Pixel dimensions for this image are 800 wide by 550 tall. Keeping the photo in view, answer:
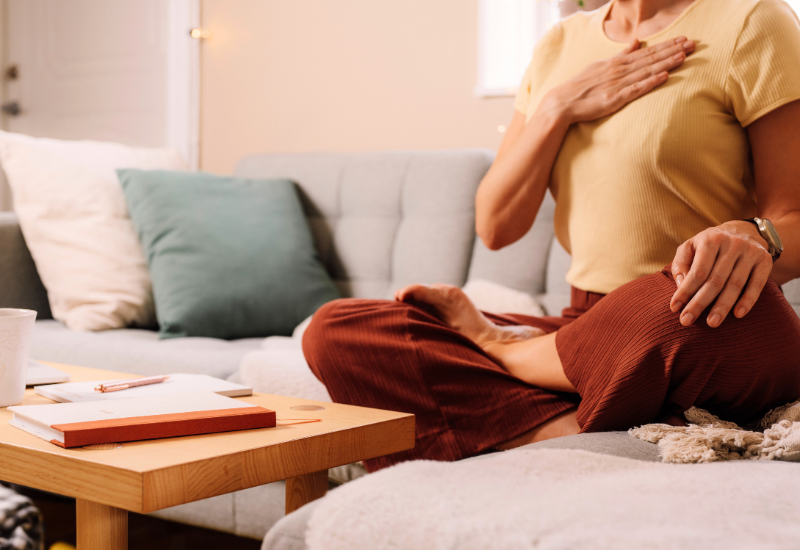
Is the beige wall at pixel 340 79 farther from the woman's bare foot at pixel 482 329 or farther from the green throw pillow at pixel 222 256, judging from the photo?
the woman's bare foot at pixel 482 329

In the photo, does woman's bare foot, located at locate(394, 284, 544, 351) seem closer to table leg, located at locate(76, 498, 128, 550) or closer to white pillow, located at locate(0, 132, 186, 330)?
table leg, located at locate(76, 498, 128, 550)

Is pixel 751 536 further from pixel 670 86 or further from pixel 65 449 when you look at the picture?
pixel 670 86

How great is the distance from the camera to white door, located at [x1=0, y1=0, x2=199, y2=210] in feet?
9.75

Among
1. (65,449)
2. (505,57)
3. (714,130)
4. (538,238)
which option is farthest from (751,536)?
(505,57)

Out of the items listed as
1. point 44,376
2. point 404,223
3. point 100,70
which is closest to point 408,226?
point 404,223

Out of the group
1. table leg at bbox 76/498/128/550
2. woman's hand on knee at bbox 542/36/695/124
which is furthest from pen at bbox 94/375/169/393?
woman's hand on knee at bbox 542/36/695/124

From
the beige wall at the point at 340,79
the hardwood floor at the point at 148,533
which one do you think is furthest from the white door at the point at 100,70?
the hardwood floor at the point at 148,533

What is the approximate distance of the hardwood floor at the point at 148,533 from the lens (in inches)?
58.3

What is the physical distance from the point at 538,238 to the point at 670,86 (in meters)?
0.66

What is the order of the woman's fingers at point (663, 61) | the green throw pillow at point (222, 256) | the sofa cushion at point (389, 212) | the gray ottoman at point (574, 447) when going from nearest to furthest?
the gray ottoman at point (574, 447) → the woman's fingers at point (663, 61) → the green throw pillow at point (222, 256) → the sofa cushion at point (389, 212)

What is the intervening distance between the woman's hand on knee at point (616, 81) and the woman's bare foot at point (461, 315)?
1.08 feet

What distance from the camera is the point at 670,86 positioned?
108 cm

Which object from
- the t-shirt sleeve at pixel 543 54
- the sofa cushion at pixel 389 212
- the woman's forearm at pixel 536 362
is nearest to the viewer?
the woman's forearm at pixel 536 362

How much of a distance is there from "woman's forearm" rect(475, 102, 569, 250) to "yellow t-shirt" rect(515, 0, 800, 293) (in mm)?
68
